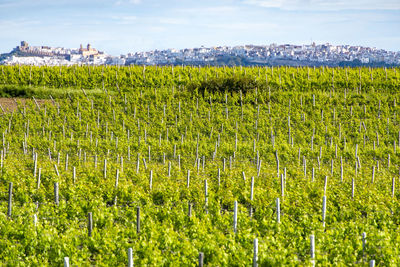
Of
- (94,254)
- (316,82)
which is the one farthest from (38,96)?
(94,254)

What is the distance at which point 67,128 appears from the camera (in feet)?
94.9

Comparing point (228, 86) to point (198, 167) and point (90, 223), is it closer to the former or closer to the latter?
point (198, 167)

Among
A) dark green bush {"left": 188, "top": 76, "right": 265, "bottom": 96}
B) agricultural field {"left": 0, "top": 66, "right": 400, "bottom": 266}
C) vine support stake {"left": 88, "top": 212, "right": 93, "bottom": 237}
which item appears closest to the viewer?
agricultural field {"left": 0, "top": 66, "right": 400, "bottom": 266}

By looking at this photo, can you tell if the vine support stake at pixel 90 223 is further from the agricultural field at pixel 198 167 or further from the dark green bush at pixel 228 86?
the dark green bush at pixel 228 86

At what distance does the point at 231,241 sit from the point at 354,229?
3225mm

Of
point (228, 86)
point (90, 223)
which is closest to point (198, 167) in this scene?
point (90, 223)

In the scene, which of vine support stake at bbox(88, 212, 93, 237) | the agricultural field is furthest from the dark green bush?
vine support stake at bbox(88, 212, 93, 237)

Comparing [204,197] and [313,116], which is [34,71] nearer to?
[313,116]

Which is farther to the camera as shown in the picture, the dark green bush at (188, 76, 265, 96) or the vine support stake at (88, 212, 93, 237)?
the dark green bush at (188, 76, 265, 96)

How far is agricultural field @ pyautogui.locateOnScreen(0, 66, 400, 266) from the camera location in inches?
361

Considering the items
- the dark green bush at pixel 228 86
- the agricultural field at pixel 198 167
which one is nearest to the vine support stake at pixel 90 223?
the agricultural field at pixel 198 167

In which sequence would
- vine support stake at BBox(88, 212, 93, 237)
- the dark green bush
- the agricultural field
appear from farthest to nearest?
the dark green bush, vine support stake at BBox(88, 212, 93, 237), the agricultural field

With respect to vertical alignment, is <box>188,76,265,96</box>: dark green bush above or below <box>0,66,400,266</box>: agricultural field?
above

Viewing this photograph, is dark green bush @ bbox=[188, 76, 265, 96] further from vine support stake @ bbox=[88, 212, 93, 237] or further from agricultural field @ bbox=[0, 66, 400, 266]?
vine support stake @ bbox=[88, 212, 93, 237]
